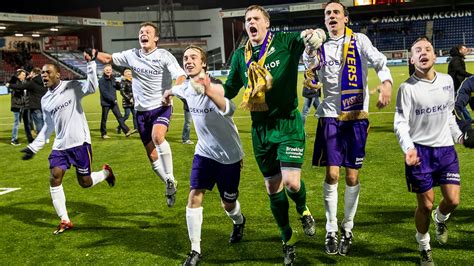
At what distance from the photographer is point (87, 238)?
20.9 feet

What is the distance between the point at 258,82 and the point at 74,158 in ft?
10.3

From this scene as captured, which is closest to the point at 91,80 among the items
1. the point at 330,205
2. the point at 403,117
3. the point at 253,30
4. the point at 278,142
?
the point at 253,30

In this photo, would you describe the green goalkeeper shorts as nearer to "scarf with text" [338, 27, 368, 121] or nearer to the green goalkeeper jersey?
the green goalkeeper jersey

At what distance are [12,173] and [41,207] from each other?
11.8ft

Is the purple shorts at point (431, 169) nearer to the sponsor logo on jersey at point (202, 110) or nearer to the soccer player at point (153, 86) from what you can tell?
the sponsor logo on jersey at point (202, 110)

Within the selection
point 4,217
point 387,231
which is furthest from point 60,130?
point 387,231

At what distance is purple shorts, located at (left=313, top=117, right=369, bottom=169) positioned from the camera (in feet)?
17.3

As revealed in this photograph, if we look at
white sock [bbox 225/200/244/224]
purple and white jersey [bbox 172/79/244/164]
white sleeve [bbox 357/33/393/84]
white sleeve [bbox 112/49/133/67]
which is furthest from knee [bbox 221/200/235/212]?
white sleeve [bbox 112/49/133/67]

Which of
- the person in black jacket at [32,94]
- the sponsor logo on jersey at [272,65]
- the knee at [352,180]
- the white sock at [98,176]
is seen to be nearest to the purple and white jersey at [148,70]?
the white sock at [98,176]

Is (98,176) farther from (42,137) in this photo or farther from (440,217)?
(440,217)

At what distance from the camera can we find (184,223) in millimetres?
6742

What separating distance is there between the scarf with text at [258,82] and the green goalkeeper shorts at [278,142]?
0.72ft

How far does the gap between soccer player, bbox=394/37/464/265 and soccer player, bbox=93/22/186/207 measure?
401 centimetres

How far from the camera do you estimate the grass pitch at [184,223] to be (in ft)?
17.7
